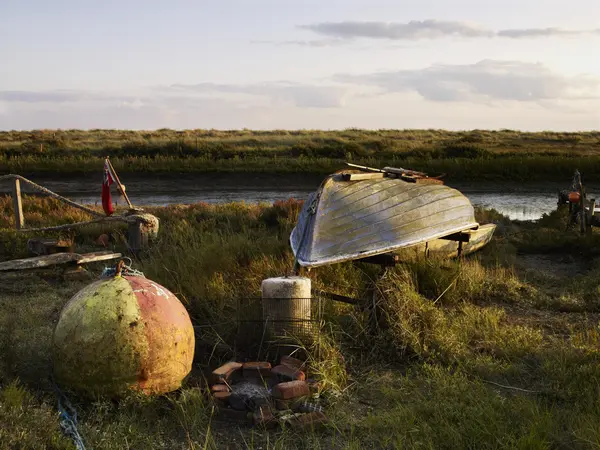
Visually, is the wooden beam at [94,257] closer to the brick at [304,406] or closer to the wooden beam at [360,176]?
the wooden beam at [360,176]

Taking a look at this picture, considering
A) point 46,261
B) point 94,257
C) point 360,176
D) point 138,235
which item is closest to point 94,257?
point 94,257

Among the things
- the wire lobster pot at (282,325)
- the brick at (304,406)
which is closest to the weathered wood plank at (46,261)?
the wire lobster pot at (282,325)

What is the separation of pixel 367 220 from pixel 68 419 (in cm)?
424

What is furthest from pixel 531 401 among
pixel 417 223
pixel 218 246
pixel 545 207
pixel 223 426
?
pixel 545 207

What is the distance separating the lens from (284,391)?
15.9 ft

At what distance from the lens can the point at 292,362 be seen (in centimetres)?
557

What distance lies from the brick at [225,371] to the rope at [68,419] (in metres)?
1.13

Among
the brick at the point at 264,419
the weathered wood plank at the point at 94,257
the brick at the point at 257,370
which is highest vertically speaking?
the weathered wood plank at the point at 94,257

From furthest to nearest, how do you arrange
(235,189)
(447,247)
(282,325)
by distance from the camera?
(235,189) < (447,247) < (282,325)

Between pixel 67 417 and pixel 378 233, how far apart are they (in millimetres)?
4176

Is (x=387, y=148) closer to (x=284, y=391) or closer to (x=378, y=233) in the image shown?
(x=378, y=233)

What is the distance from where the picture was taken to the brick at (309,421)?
4.59 m

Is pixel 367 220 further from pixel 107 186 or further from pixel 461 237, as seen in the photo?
pixel 107 186

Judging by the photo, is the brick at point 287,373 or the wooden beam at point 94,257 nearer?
the brick at point 287,373
